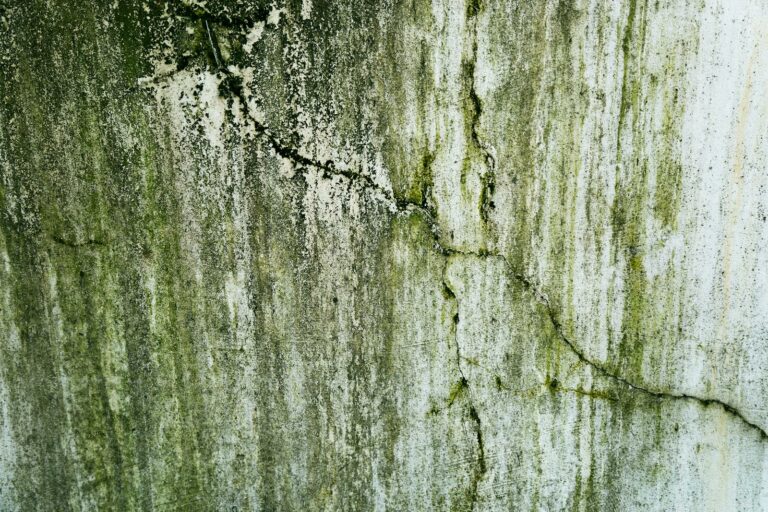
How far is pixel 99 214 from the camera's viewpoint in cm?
149

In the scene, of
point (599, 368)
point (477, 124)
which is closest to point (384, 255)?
point (477, 124)

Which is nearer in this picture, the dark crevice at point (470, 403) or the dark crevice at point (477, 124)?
the dark crevice at point (477, 124)

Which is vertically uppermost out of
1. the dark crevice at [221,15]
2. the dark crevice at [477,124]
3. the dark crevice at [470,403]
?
the dark crevice at [221,15]

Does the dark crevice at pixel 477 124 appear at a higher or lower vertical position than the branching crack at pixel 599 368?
higher

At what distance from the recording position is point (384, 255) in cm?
156

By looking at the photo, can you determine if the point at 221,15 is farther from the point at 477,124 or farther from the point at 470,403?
the point at 470,403

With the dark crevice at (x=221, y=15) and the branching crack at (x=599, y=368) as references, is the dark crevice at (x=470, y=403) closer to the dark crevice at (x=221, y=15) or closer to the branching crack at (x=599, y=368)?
the branching crack at (x=599, y=368)

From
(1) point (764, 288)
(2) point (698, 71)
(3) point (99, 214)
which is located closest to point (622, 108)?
(2) point (698, 71)

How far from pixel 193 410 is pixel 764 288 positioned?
1.51 metres

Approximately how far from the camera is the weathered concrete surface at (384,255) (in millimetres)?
1449

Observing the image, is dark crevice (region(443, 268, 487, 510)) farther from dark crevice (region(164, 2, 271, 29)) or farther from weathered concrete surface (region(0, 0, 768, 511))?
dark crevice (region(164, 2, 271, 29))

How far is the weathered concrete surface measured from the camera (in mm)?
1449

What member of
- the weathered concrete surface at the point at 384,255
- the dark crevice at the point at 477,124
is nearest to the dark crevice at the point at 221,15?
the weathered concrete surface at the point at 384,255

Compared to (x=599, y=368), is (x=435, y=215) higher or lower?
higher
